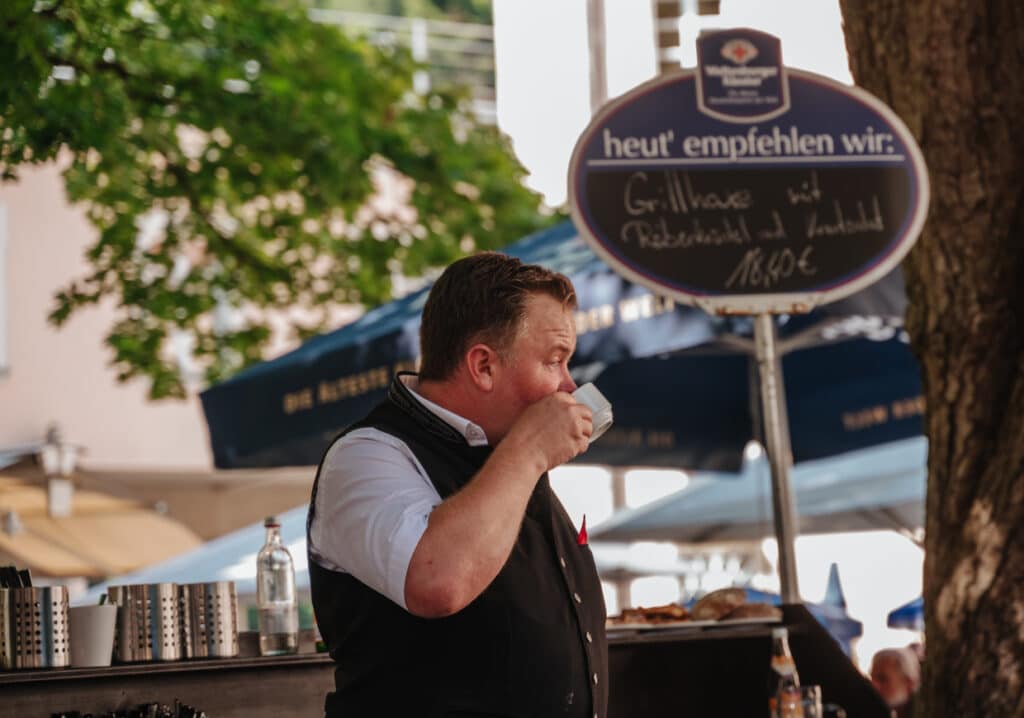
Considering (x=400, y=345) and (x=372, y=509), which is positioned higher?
(x=400, y=345)

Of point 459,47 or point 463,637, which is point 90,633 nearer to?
point 463,637

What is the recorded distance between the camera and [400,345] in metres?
5.15

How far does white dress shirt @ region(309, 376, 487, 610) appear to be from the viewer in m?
1.96

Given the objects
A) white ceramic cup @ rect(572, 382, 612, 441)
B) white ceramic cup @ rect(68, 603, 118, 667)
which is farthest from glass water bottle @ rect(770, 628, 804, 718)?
white ceramic cup @ rect(68, 603, 118, 667)

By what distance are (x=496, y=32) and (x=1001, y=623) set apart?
16.3 metres

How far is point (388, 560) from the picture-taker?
6.43 ft

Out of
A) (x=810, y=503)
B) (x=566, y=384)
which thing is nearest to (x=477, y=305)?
(x=566, y=384)

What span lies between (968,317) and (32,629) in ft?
7.10

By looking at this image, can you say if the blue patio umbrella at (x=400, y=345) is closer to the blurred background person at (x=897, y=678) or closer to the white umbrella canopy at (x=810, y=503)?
the blurred background person at (x=897, y=678)

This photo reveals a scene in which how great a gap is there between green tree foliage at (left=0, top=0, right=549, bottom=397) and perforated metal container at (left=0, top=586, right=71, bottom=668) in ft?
12.6

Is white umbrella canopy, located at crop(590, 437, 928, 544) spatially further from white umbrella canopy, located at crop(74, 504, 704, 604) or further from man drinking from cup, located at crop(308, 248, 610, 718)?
man drinking from cup, located at crop(308, 248, 610, 718)

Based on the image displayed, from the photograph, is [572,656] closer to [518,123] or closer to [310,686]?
[310,686]

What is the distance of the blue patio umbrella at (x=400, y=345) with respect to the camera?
15.8 feet

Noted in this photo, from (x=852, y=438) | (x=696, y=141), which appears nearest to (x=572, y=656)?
(x=696, y=141)
